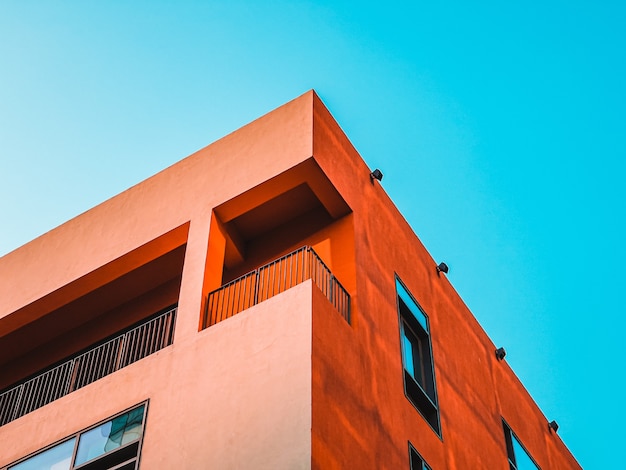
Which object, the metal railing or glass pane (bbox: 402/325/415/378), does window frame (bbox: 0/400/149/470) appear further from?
glass pane (bbox: 402/325/415/378)

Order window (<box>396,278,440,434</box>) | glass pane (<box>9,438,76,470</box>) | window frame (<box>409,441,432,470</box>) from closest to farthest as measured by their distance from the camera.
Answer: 1. glass pane (<box>9,438,76,470</box>)
2. window frame (<box>409,441,432,470</box>)
3. window (<box>396,278,440,434</box>)

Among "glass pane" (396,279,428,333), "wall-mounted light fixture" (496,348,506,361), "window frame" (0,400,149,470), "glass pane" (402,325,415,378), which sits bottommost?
"window frame" (0,400,149,470)

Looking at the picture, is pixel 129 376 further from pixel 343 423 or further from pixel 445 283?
pixel 445 283

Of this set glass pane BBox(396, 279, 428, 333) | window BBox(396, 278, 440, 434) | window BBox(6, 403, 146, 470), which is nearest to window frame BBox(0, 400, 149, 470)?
window BBox(6, 403, 146, 470)

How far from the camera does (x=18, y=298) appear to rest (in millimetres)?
20578

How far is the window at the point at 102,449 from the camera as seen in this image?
15273 millimetres

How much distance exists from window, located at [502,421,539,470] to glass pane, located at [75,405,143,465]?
9500mm

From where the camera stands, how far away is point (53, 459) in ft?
53.7

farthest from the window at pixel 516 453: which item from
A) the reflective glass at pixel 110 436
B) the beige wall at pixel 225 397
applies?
the reflective glass at pixel 110 436

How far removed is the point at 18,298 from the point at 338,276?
752 cm

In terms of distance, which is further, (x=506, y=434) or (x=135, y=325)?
(x=506, y=434)

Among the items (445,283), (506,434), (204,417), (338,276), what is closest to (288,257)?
(338,276)

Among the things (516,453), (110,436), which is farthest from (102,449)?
(516,453)

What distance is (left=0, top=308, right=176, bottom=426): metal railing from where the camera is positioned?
1816cm
